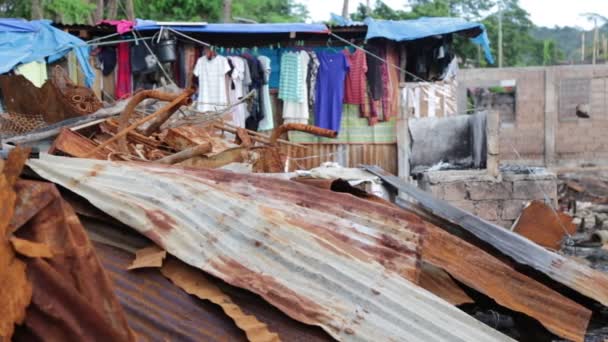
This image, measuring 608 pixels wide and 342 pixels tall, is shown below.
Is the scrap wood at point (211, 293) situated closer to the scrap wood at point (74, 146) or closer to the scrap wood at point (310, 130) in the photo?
the scrap wood at point (74, 146)

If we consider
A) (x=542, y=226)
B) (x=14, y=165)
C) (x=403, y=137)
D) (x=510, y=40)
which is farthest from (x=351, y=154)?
(x=510, y=40)

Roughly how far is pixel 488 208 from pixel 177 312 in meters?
6.37

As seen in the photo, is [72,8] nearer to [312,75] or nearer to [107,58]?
[107,58]

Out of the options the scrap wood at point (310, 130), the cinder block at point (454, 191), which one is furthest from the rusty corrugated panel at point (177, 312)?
the cinder block at point (454, 191)

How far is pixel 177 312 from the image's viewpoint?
107 inches

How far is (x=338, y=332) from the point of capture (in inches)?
107

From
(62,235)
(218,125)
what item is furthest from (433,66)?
(62,235)

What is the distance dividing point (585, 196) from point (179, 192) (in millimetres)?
14889


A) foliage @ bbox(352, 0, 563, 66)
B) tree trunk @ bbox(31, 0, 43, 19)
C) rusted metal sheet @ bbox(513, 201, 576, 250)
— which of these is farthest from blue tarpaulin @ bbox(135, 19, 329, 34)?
foliage @ bbox(352, 0, 563, 66)

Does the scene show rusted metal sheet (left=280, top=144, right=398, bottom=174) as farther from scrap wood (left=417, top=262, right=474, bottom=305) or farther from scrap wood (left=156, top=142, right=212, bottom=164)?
scrap wood (left=417, top=262, right=474, bottom=305)

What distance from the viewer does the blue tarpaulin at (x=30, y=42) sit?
8.92m

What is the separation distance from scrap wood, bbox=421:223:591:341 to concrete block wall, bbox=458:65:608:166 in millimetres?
16288

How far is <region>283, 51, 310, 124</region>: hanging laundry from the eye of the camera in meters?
10.8

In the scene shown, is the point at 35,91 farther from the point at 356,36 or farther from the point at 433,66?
the point at 433,66
